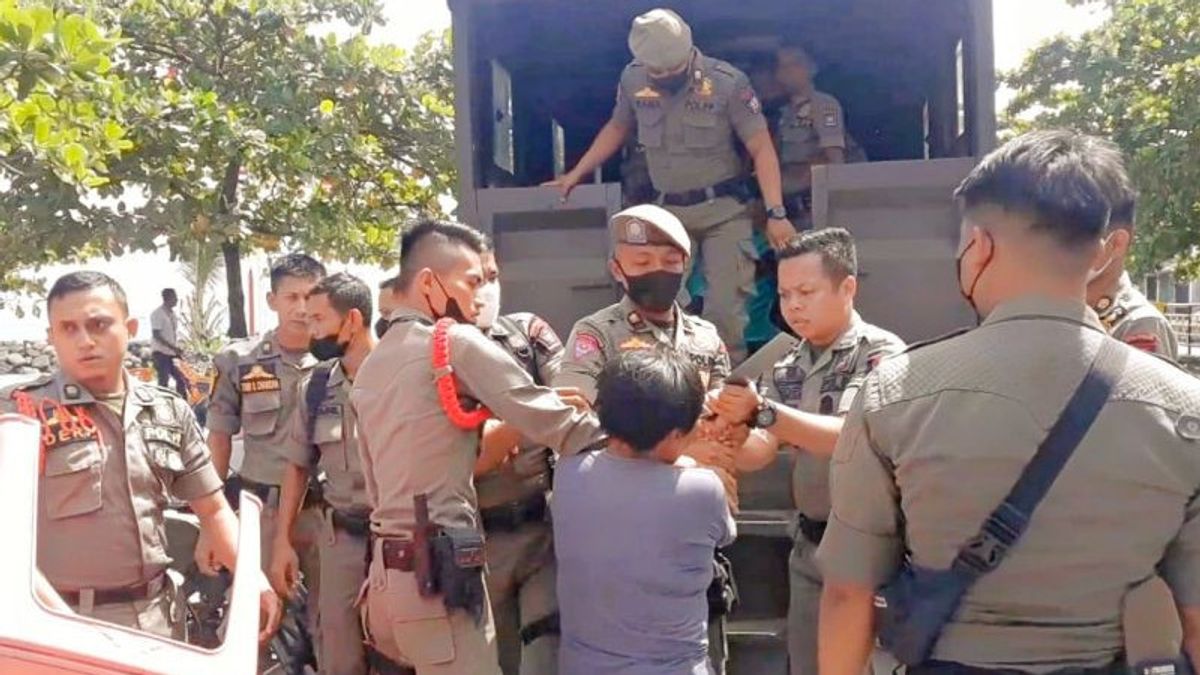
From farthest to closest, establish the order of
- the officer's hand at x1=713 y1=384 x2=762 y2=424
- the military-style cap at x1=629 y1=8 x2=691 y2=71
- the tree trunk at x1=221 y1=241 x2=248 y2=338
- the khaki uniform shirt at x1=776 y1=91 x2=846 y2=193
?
the tree trunk at x1=221 y1=241 x2=248 y2=338 → the khaki uniform shirt at x1=776 y1=91 x2=846 y2=193 → the military-style cap at x1=629 y1=8 x2=691 y2=71 → the officer's hand at x1=713 y1=384 x2=762 y2=424

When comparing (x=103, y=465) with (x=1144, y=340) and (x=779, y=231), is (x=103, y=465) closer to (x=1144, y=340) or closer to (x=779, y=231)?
(x=779, y=231)

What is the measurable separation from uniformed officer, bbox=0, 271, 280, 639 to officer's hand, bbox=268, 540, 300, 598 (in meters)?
0.75

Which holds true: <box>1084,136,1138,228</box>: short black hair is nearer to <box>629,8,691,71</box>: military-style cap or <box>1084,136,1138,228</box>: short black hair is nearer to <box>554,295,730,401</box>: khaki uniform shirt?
<box>554,295,730,401</box>: khaki uniform shirt

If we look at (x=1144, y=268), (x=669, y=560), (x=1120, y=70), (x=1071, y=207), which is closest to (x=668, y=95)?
(x=669, y=560)

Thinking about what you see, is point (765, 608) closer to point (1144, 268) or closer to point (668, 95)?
point (668, 95)

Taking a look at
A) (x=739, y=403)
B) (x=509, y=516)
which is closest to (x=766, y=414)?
(x=739, y=403)

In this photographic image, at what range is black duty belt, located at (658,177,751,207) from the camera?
13.4 ft

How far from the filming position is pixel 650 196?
4.44 meters

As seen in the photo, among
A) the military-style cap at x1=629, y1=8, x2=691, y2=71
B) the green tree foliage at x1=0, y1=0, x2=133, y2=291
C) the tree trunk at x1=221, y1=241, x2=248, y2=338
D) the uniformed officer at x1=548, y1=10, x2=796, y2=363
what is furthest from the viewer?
the tree trunk at x1=221, y1=241, x2=248, y2=338

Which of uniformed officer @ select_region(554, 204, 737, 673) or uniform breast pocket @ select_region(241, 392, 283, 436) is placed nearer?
uniformed officer @ select_region(554, 204, 737, 673)

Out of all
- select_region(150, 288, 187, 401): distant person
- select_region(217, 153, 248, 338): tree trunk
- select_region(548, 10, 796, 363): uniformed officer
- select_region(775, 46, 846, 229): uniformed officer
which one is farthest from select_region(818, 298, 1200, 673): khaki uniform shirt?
select_region(150, 288, 187, 401): distant person

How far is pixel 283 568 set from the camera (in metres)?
3.66

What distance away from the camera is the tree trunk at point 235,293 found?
1134cm

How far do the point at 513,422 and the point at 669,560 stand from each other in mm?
467
